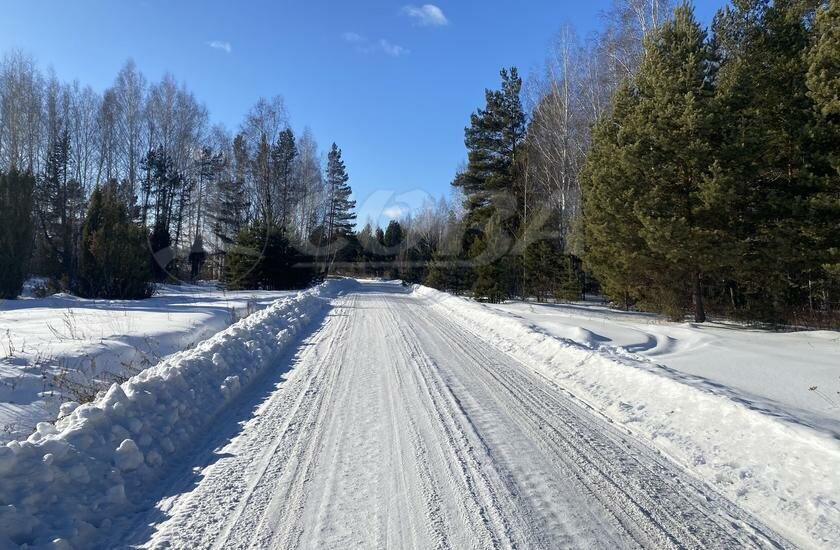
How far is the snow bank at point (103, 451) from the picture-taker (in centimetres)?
286

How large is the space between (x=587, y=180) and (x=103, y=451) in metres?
16.9

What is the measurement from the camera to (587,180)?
57.0 feet

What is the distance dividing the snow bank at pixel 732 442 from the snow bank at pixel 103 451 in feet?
14.7

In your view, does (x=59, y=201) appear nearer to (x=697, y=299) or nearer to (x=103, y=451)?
(x=103, y=451)

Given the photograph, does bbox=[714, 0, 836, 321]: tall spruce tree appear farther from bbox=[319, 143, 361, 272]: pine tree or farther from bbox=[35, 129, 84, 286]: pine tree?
bbox=[319, 143, 361, 272]: pine tree

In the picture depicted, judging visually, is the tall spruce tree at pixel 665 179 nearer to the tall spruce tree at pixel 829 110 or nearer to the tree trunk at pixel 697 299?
the tree trunk at pixel 697 299

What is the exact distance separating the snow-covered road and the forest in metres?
9.95

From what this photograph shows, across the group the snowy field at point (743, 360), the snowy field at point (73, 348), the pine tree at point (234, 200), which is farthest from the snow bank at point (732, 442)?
the pine tree at point (234, 200)

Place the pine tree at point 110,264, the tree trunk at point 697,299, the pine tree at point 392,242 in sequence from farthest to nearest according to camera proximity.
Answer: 1. the pine tree at point 392,242
2. the pine tree at point 110,264
3. the tree trunk at point 697,299

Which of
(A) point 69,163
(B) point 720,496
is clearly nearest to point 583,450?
(B) point 720,496

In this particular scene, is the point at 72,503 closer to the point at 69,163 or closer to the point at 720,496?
the point at 720,496

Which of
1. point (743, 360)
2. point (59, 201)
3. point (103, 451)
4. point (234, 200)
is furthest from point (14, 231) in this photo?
point (234, 200)

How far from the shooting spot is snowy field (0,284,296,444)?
17.1ft

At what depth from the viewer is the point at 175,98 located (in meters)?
35.9
